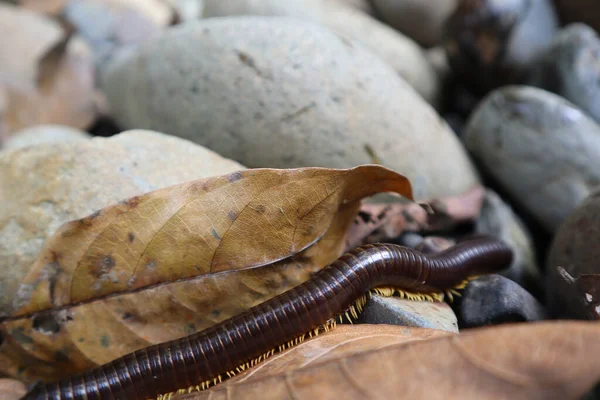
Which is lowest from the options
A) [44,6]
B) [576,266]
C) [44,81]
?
[44,81]

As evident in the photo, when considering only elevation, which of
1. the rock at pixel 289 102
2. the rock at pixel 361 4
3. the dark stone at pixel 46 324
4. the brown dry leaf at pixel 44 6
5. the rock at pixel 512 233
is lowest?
the brown dry leaf at pixel 44 6

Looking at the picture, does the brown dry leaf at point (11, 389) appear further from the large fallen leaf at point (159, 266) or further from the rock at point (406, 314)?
the rock at point (406, 314)

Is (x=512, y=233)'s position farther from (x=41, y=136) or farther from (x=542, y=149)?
(x=41, y=136)

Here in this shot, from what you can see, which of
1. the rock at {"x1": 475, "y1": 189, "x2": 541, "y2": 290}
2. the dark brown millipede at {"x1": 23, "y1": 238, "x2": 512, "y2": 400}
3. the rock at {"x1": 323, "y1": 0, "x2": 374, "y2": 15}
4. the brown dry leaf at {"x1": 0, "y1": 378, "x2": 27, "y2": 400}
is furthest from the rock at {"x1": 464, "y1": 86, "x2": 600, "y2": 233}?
the brown dry leaf at {"x1": 0, "y1": 378, "x2": 27, "y2": 400}

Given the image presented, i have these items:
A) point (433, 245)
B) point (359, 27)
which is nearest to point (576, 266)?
point (433, 245)

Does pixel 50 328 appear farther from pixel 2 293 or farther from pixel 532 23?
pixel 532 23

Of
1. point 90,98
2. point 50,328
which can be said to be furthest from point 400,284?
point 90,98

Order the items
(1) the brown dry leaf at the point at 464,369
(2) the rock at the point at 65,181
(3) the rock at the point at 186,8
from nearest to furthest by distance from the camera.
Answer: (1) the brown dry leaf at the point at 464,369, (2) the rock at the point at 65,181, (3) the rock at the point at 186,8

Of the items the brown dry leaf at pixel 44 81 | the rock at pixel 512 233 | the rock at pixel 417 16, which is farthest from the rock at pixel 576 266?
the brown dry leaf at pixel 44 81
